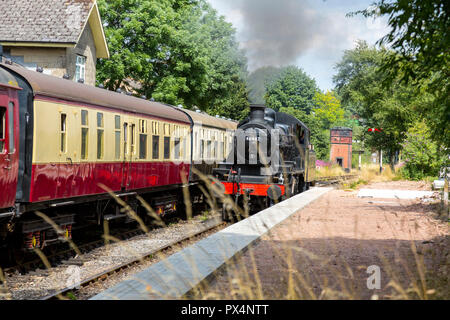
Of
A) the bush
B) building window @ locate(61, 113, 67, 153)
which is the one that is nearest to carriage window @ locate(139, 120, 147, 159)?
building window @ locate(61, 113, 67, 153)

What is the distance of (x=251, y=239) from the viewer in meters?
10.3

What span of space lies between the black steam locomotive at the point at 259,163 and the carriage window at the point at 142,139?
287cm

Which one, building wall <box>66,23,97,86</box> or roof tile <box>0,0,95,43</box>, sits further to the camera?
building wall <box>66,23,97,86</box>

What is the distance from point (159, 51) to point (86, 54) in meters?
5.53

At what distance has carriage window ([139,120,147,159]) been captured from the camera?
1363 centimetres

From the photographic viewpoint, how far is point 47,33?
978 inches

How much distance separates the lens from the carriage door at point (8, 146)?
328 inches

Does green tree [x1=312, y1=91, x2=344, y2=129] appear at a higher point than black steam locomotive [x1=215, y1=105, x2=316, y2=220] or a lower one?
higher

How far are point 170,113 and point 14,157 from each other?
7.74 meters

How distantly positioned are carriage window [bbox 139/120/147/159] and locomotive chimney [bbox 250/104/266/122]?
17.3 feet

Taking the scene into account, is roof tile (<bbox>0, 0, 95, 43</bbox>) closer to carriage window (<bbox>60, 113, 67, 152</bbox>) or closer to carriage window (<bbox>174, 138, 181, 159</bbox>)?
carriage window (<bbox>174, 138, 181, 159</bbox>)

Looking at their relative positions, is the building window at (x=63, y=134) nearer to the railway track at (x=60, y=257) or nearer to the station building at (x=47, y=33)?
the railway track at (x=60, y=257)
